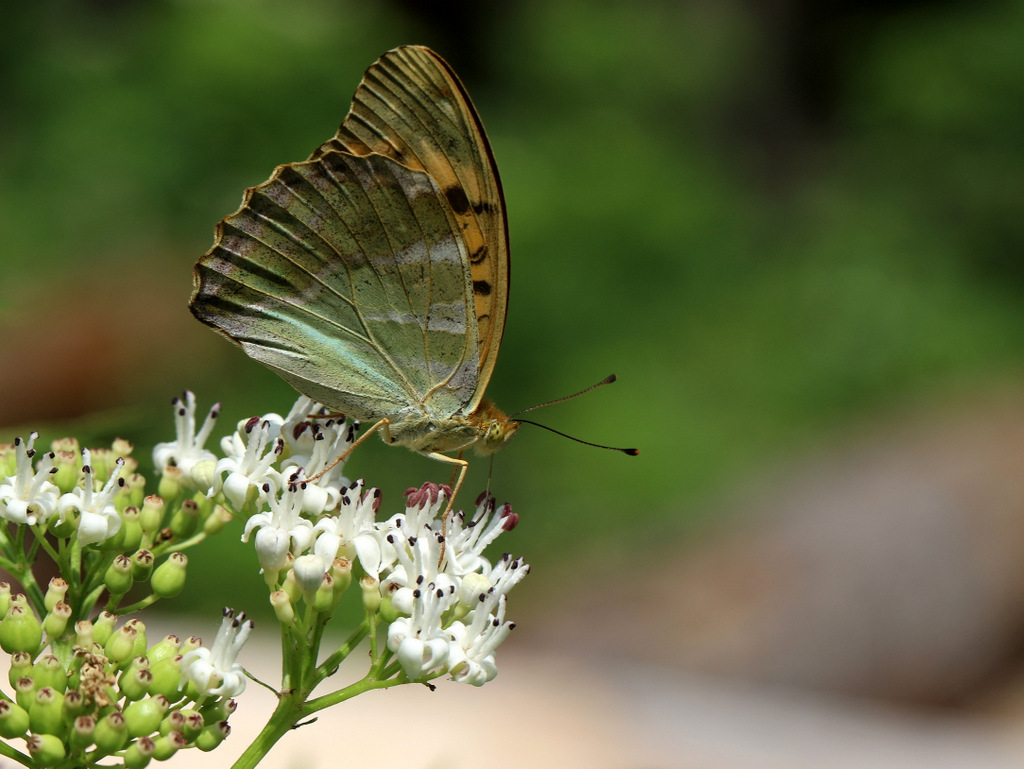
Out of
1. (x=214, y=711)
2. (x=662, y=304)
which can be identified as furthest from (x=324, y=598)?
(x=662, y=304)

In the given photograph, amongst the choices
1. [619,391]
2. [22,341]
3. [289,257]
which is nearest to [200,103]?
[22,341]

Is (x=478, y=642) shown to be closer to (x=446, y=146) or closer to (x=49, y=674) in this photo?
(x=49, y=674)

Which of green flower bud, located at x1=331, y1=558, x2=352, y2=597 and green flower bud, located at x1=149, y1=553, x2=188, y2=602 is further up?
green flower bud, located at x1=331, y1=558, x2=352, y2=597

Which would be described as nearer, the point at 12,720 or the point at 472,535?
the point at 12,720

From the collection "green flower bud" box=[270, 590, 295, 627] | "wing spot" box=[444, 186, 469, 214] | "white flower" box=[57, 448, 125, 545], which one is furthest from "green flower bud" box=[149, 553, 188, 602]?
"wing spot" box=[444, 186, 469, 214]

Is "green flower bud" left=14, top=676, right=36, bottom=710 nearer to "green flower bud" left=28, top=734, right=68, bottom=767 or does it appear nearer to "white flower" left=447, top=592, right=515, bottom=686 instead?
"green flower bud" left=28, top=734, right=68, bottom=767
